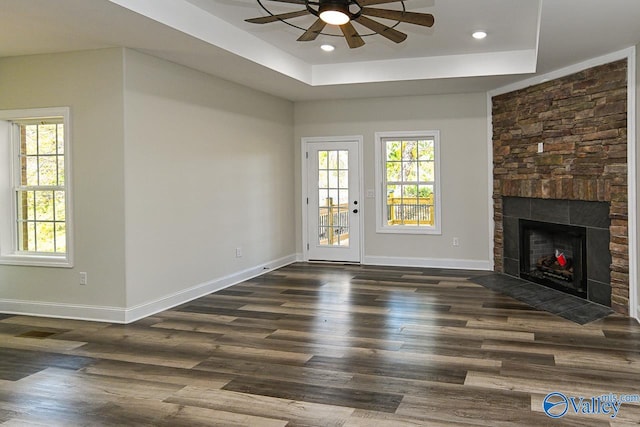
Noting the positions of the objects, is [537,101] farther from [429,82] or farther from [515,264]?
[515,264]

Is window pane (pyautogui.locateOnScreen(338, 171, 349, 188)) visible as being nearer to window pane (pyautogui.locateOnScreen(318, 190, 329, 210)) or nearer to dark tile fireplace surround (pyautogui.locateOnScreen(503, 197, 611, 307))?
window pane (pyautogui.locateOnScreen(318, 190, 329, 210))

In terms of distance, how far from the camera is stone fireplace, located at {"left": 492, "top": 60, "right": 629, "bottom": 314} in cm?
Result: 532

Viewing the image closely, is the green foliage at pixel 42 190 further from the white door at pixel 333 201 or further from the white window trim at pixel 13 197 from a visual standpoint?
the white door at pixel 333 201

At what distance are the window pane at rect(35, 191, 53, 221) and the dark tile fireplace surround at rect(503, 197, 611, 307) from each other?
18.3 feet

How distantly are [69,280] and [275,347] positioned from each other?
236cm

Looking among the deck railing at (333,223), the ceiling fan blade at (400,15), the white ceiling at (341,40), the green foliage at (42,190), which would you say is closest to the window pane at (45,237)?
the green foliage at (42,190)

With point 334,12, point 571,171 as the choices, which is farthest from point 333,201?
point 334,12

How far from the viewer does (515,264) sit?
725 centimetres

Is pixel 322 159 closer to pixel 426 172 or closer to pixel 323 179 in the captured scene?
pixel 323 179

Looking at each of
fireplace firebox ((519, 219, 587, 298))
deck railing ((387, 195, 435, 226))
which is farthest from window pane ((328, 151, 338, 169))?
fireplace firebox ((519, 219, 587, 298))

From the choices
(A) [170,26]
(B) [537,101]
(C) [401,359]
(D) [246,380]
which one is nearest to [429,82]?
(B) [537,101]

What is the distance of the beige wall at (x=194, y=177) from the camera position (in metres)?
5.21

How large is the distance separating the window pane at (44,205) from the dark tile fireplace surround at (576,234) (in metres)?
5.58

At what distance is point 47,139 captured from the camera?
5512mm
